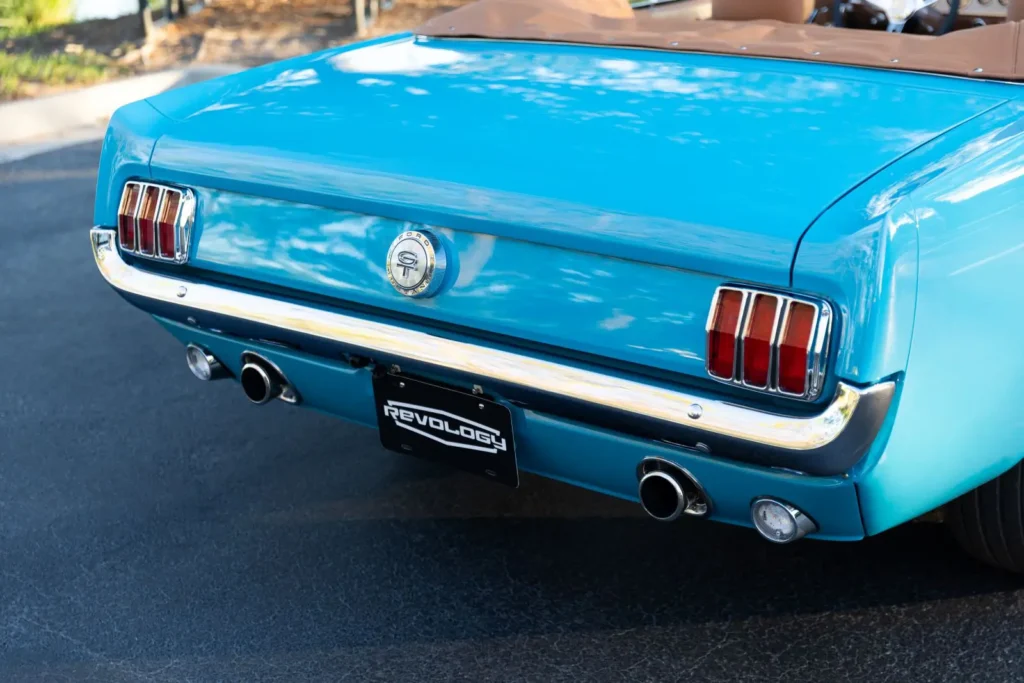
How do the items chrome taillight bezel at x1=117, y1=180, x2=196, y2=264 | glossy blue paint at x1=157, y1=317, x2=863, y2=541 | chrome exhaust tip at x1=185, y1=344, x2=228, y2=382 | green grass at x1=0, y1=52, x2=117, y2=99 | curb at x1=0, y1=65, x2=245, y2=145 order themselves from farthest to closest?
green grass at x1=0, y1=52, x2=117, y2=99
curb at x1=0, y1=65, x2=245, y2=145
chrome exhaust tip at x1=185, y1=344, x2=228, y2=382
chrome taillight bezel at x1=117, y1=180, x2=196, y2=264
glossy blue paint at x1=157, y1=317, x2=863, y2=541

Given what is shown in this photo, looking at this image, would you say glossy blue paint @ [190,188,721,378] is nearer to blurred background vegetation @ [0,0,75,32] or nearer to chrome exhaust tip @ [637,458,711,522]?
chrome exhaust tip @ [637,458,711,522]

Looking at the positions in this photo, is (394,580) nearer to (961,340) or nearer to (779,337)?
(779,337)

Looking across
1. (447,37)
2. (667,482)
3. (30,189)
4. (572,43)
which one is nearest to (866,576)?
(667,482)

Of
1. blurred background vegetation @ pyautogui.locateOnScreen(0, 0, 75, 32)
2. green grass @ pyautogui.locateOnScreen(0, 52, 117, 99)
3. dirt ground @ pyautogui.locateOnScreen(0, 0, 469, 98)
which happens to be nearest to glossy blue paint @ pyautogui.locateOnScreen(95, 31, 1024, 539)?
green grass @ pyautogui.locateOnScreen(0, 52, 117, 99)

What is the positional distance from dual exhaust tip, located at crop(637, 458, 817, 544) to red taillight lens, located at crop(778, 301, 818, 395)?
318 mm

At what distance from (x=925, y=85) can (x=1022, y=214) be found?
460 mm

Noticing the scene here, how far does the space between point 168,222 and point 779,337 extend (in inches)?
60.9

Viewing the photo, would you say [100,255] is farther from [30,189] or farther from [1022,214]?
[30,189]

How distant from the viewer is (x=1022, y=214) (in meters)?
2.39

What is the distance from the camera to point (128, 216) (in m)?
3.08

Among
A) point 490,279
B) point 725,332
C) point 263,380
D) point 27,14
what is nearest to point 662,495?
point 725,332

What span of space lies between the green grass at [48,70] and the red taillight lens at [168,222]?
7025 mm

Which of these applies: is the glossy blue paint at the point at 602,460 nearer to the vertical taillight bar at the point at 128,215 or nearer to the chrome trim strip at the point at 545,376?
the chrome trim strip at the point at 545,376

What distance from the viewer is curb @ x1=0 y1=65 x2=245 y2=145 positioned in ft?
28.7
